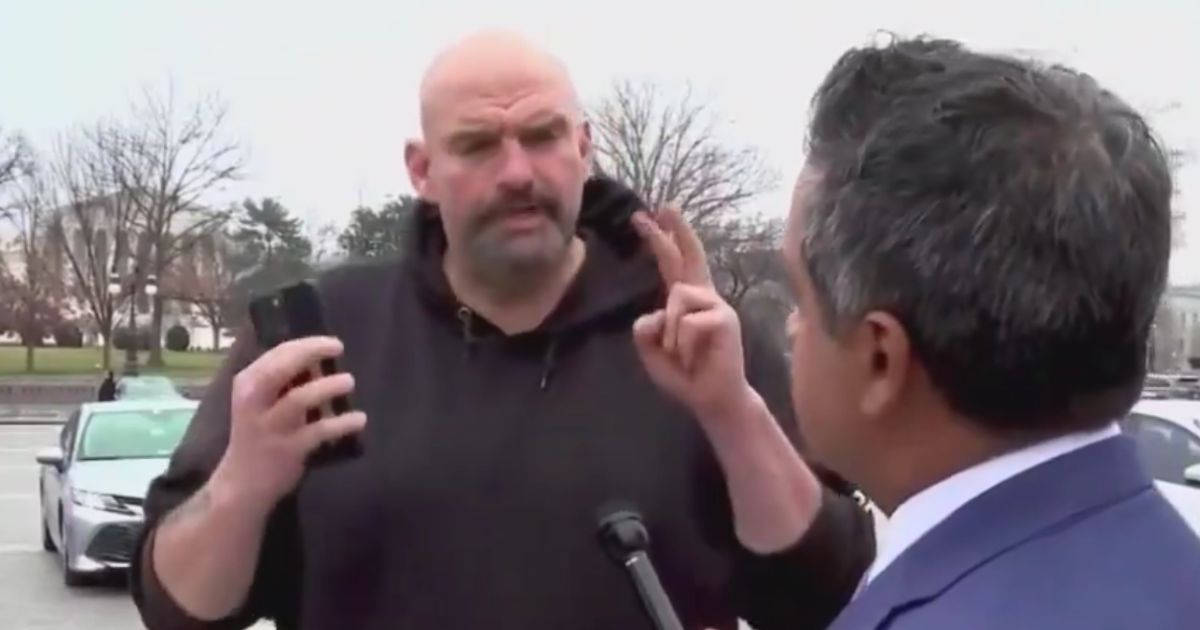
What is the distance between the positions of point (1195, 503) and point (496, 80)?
7.15 meters

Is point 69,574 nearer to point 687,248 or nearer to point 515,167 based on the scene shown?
point 515,167

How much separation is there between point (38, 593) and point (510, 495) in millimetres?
10033

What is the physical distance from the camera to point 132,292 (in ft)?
159

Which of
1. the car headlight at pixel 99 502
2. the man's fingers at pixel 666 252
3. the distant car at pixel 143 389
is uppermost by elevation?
the man's fingers at pixel 666 252

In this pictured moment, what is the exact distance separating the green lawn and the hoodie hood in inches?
1817

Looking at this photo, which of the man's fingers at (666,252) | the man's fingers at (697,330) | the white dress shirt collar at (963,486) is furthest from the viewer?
the man's fingers at (666,252)

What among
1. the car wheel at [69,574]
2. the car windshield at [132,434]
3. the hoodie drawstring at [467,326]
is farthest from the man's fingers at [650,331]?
the car windshield at [132,434]

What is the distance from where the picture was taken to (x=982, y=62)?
1.52 meters

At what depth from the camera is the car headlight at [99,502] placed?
1197 centimetres

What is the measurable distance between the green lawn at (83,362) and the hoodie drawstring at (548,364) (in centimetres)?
4632

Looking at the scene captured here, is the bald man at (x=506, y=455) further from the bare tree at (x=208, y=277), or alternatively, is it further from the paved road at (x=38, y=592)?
the bare tree at (x=208, y=277)

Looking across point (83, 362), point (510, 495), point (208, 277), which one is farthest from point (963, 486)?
point (208, 277)

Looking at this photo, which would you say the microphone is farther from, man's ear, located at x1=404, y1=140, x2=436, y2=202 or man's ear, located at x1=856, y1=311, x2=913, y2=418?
man's ear, located at x1=404, y1=140, x2=436, y2=202

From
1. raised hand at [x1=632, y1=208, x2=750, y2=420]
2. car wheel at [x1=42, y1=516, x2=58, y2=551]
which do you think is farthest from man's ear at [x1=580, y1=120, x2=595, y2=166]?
car wheel at [x1=42, y1=516, x2=58, y2=551]
